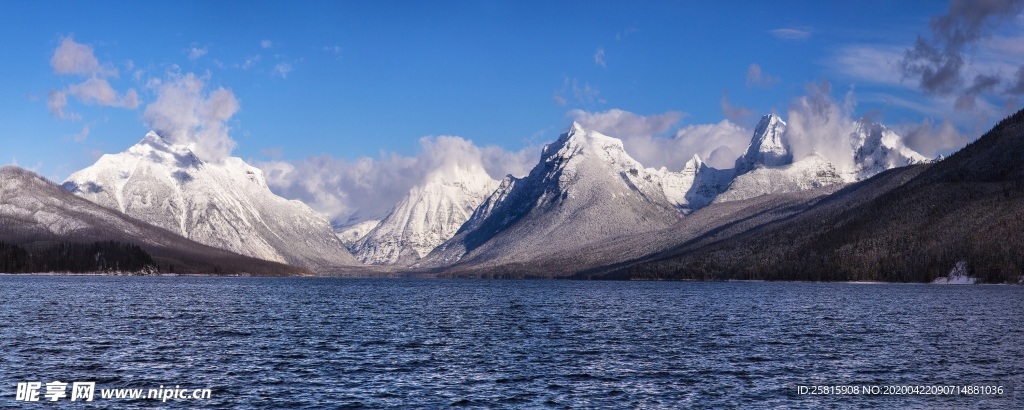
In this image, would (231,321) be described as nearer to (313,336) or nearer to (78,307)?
(313,336)

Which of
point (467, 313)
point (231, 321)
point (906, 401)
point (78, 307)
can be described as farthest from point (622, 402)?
point (78, 307)

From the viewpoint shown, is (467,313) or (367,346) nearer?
(367,346)

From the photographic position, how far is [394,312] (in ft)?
521

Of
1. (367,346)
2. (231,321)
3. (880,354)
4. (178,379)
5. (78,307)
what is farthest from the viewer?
(78,307)

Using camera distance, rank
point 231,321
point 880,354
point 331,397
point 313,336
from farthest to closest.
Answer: point 231,321 → point 313,336 → point 880,354 → point 331,397

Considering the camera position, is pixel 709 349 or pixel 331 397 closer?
pixel 331 397

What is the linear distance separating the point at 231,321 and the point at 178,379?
57.7m

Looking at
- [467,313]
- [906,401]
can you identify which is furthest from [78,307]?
[906,401]

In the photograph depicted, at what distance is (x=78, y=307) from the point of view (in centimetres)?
15375

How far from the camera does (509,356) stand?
3563 inches

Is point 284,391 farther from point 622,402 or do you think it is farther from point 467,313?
point 467,313

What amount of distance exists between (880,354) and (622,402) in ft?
125

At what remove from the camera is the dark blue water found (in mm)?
67000

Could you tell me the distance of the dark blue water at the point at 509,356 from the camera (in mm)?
67000
